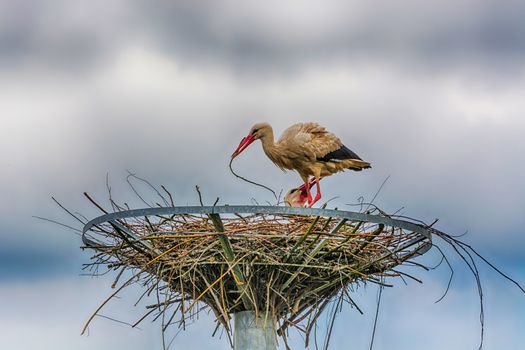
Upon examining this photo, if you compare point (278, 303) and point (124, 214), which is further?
point (278, 303)

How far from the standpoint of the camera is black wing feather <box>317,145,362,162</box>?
9.75m

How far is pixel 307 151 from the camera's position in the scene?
958cm

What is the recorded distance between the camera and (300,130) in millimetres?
9742

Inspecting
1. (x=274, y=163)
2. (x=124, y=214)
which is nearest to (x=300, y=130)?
(x=274, y=163)

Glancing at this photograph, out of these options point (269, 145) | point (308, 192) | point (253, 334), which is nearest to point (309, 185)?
point (308, 192)

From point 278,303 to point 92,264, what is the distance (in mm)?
1571

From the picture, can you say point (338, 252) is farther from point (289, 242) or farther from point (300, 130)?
point (300, 130)

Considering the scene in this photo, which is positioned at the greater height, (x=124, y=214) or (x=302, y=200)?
(x=302, y=200)

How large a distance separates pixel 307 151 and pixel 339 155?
1.43 feet

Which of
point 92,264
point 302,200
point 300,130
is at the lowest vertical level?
point 92,264

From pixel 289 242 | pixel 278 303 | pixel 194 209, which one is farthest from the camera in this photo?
pixel 278 303

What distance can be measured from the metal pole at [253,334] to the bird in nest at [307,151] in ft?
6.49

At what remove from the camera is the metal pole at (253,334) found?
782 cm

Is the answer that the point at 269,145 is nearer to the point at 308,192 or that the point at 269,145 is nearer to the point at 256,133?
the point at 256,133
